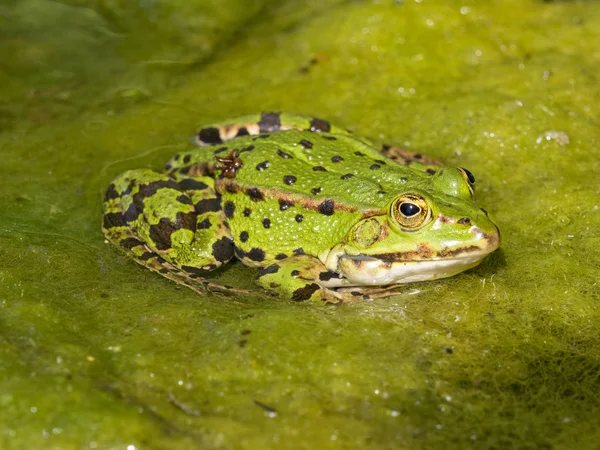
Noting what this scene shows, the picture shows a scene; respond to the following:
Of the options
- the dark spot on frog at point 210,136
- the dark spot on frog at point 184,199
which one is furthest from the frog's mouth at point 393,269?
the dark spot on frog at point 210,136

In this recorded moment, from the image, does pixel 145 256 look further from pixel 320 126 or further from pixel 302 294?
pixel 320 126

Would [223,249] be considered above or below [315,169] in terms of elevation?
below

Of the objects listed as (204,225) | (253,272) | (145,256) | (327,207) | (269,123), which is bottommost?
(253,272)

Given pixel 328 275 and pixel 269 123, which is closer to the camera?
pixel 328 275

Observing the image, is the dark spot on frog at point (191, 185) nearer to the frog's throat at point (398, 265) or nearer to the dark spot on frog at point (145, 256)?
the dark spot on frog at point (145, 256)

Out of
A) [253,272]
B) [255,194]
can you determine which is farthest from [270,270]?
[255,194]

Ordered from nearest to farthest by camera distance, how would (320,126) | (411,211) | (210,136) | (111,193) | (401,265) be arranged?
(411,211) < (401,265) < (111,193) < (320,126) < (210,136)

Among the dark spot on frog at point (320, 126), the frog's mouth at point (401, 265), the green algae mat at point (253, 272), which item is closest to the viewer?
the green algae mat at point (253, 272)

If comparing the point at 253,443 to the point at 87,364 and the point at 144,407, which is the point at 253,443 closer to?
the point at 144,407
